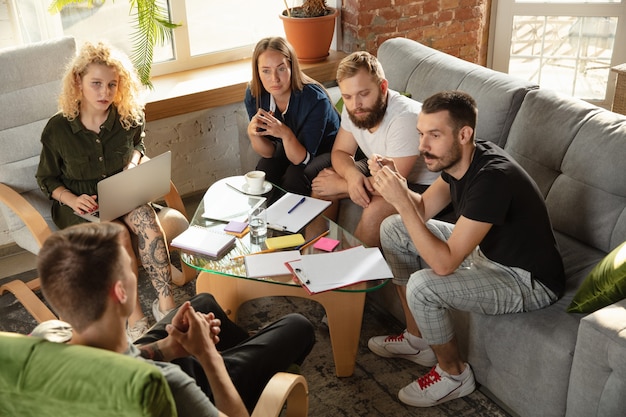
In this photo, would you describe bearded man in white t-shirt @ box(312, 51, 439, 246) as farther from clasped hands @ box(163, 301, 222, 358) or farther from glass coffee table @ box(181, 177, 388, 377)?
clasped hands @ box(163, 301, 222, 358)

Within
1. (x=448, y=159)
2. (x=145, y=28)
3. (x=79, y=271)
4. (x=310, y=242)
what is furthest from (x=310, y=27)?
(x=79, y=271)

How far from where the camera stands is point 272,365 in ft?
6.95

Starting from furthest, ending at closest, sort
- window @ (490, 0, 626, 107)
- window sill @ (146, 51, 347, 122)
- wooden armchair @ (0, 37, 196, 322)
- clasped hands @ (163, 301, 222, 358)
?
window @ (490, 0, 626, 107) → window sill @ (146, 51, 347, 122) → wooden armchair @ (0, 37, 196, 322) → clasped hands @ (163, 301, 222, 358)

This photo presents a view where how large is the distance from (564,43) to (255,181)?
279cm

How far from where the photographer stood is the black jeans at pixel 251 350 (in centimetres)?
204

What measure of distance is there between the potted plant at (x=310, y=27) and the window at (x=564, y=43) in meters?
1.28

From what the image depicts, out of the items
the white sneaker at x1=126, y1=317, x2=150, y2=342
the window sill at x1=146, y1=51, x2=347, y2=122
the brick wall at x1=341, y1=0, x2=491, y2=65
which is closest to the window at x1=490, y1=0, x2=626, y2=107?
the brick wall at x1=341, y1=0, x2=491, y2=65

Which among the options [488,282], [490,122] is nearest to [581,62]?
[490,122]

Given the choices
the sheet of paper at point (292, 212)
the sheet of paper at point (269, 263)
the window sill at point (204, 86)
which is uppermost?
the window sill at point (204, 86)

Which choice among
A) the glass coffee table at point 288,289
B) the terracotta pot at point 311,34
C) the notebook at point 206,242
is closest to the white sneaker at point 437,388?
the glass coffee table at point 288,289

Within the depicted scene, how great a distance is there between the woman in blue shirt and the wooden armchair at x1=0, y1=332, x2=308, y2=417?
2040 mm

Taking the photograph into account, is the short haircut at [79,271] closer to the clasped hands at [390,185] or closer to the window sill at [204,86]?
the clasped hands at [390,185]

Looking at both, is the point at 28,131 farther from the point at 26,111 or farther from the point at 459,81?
the point at 459,81

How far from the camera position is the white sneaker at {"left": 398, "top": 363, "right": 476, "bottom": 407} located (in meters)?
2.54
